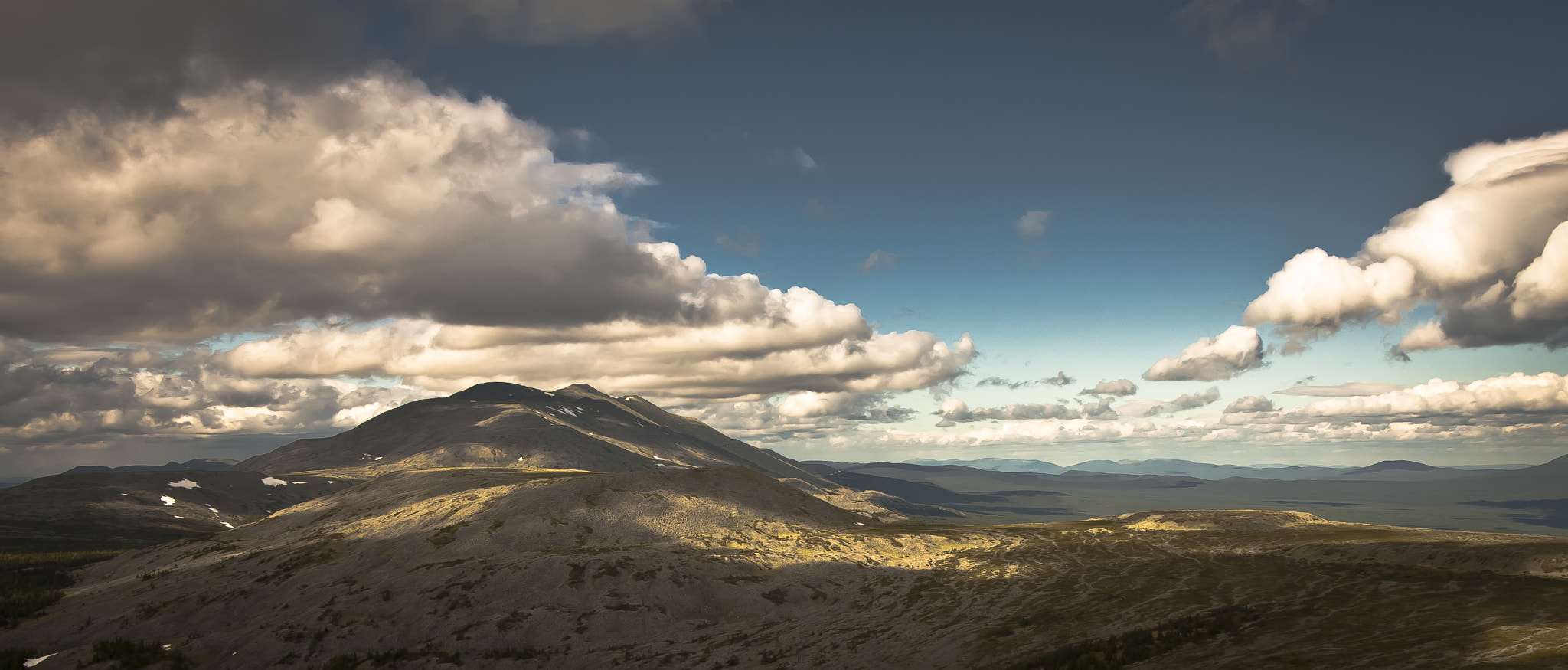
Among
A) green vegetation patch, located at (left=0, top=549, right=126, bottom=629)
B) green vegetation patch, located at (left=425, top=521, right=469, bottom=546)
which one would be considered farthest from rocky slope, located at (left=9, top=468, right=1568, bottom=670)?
green vegetation patch, located at (left=0, top=549, right=126, bottom=629)

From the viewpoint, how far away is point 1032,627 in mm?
57219

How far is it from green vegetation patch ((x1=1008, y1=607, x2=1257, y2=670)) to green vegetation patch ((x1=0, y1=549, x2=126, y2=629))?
12222 centimetres

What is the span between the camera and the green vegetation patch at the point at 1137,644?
4194cm

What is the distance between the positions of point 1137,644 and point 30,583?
18333cm

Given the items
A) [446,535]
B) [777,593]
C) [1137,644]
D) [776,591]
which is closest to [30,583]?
[446,535]

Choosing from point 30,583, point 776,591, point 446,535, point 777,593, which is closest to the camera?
point 777,593

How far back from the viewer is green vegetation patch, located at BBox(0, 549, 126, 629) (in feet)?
326

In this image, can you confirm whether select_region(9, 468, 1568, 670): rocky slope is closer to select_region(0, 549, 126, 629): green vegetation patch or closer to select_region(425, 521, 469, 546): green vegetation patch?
select_region(425, 521, 469, 546): green vegetation patch

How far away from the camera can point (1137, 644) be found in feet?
148

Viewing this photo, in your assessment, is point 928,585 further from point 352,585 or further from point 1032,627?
point 352,585

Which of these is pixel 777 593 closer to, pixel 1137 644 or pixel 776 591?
pixel 776 591

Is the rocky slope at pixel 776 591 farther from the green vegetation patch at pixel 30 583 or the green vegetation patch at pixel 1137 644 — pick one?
the green vegetation patch at pixel 30 583

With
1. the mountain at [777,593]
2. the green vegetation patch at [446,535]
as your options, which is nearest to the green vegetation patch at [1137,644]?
the mountain at [777,593]

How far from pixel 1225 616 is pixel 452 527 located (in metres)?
92.4
